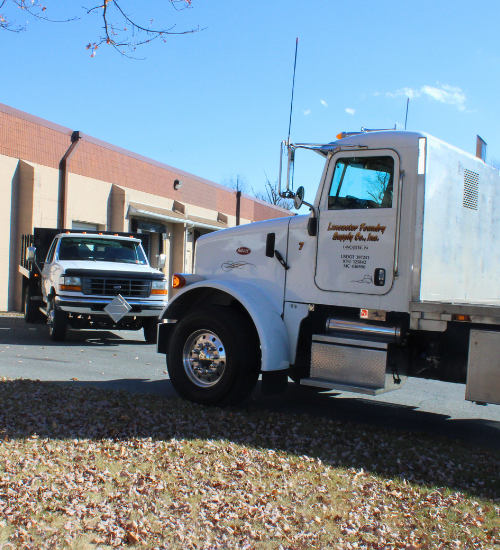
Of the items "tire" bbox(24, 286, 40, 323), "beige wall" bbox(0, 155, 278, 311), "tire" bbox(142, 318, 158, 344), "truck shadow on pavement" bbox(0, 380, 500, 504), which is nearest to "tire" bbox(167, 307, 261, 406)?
"truck shadow on pavement" bbox(0, 380, 500, 504)

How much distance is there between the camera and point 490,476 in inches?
191

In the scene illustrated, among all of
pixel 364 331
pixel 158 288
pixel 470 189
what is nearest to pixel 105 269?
Answer: pixel 158 288

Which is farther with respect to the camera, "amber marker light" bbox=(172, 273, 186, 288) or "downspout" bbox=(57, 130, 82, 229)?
"downspout" bbox=(57, 130, 82, 229)

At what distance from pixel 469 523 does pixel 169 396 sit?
13.7 feet

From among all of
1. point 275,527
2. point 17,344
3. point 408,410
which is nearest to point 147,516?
point 275,527

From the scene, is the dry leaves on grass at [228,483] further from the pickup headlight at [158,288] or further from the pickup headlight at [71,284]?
the pickup headlight at [158,288]

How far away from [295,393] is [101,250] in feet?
22.0

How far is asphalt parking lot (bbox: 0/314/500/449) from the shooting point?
22.3 feet

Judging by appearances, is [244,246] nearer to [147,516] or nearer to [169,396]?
[169,396]

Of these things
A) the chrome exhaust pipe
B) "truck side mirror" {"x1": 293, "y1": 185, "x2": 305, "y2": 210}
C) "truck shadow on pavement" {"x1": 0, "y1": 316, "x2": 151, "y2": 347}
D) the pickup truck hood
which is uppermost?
"truck side mirror" {"x1": 293, "y1": 185, "x2": 305, "y2": 210}

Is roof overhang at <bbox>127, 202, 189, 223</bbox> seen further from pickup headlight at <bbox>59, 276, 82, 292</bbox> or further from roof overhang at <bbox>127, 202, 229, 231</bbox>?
pickup headlight at <bbox>59, 276, 82, 292</bbox>

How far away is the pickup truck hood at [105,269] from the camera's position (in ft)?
38.5

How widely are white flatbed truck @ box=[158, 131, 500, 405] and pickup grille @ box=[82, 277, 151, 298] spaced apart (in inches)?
197

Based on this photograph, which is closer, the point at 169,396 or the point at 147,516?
the point at 147,516
